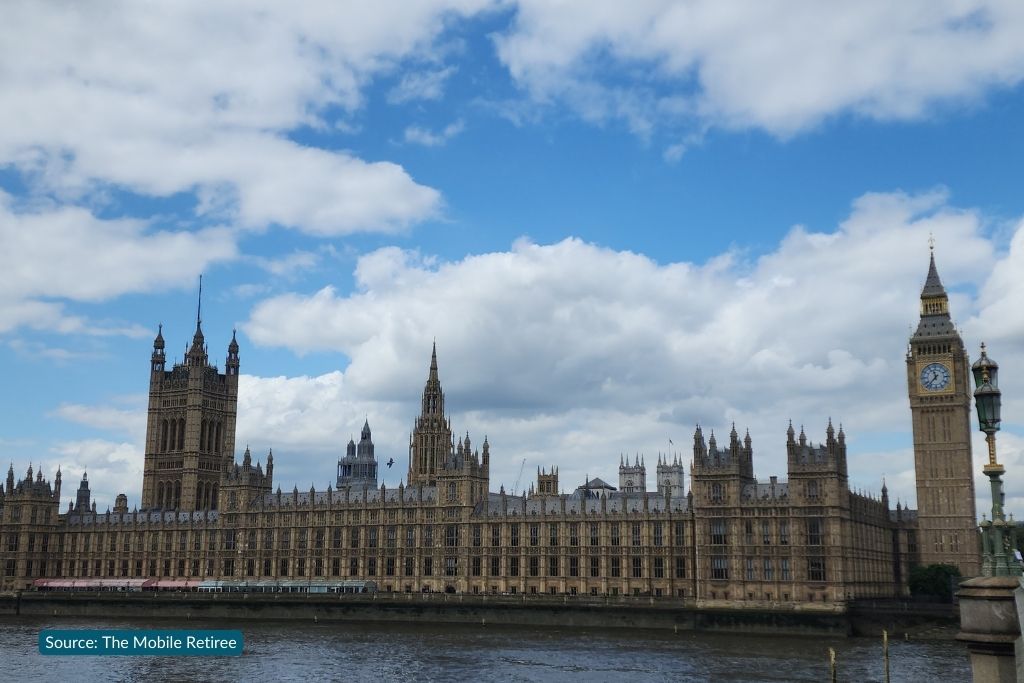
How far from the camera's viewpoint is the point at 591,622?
123812mm

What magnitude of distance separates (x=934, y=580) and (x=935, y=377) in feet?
110

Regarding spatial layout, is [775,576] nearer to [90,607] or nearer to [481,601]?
[481,601]

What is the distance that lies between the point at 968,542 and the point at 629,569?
54.9 m

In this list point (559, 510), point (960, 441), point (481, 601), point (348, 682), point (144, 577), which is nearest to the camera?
point (348, 682)

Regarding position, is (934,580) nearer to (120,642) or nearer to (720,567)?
(720,567)

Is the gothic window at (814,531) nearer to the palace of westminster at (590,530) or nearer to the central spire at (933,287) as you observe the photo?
the palace of westminster at (590,530)

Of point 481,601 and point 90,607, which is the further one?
point 90,607

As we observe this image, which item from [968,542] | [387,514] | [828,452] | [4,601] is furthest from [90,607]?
[968,542]

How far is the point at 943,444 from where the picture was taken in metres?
157

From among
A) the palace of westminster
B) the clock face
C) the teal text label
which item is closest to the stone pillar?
the teal text label

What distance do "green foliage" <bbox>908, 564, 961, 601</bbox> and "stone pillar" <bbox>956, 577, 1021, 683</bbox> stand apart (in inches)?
4945

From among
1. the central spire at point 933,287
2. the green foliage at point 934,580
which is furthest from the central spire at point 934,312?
the green foliage at point 934,580

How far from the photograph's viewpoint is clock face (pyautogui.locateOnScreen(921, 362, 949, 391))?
15725cm

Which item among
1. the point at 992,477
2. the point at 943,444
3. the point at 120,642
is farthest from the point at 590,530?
the point at 992,477
